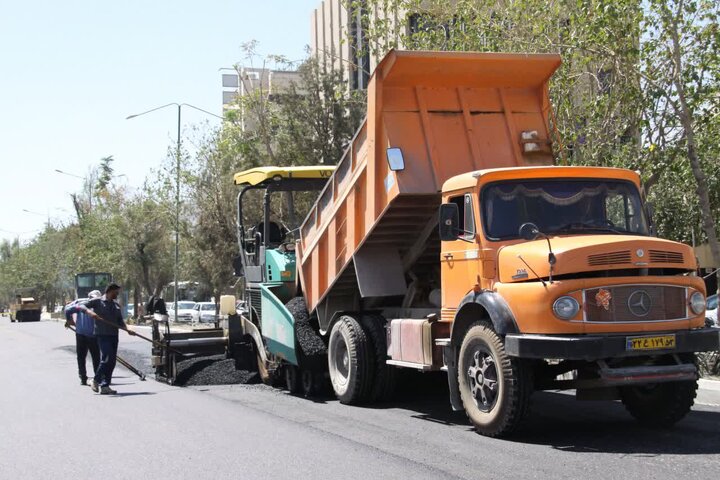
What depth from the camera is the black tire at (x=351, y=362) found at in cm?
1110

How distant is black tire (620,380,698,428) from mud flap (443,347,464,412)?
1.61m

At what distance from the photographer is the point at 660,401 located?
8.97 m

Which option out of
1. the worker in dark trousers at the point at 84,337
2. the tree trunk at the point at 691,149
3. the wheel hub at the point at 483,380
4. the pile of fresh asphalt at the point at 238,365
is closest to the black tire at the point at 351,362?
the pile of fresh asphalt at the point at 238,365

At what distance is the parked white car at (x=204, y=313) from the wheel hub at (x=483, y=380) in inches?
1517

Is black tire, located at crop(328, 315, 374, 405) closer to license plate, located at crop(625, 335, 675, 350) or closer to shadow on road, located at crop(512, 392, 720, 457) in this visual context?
shadow on road, located at crop(512, 392, 720, 457)

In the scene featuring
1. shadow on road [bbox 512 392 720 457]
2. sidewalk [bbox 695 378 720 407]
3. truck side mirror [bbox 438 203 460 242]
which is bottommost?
shadow on road [bbox 512 392 720 457]

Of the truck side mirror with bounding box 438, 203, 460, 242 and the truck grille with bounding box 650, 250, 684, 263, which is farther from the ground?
the truck side mirror with bounding box 438, 203, 460, 242

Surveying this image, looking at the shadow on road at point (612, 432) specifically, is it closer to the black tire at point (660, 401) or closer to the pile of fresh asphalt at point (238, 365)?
the black tire at point (660, 401)

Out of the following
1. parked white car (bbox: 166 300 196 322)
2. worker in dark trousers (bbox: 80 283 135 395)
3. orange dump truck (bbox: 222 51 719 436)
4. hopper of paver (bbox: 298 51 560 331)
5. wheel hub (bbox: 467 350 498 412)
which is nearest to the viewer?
orange dump truck (bbox: 222 51 719 436)

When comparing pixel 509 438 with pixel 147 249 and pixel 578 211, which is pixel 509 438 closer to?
pixel 578 211

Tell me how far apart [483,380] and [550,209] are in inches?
69.7

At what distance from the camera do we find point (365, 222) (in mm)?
10727

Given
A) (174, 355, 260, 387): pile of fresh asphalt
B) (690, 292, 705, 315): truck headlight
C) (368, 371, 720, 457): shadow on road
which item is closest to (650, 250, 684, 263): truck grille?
(690, 292, 705, 315): truck headlight

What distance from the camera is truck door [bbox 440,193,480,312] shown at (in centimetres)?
901
